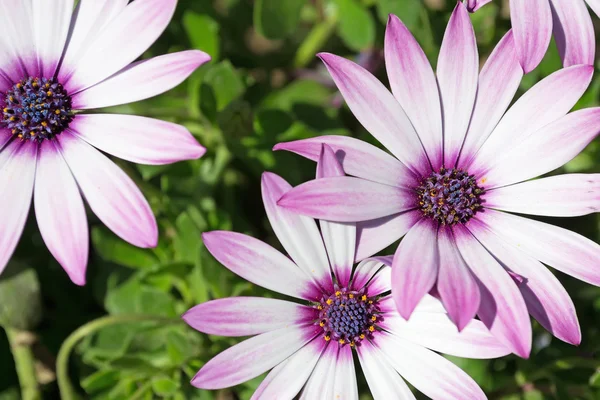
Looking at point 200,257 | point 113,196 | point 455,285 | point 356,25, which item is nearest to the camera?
point 455,285

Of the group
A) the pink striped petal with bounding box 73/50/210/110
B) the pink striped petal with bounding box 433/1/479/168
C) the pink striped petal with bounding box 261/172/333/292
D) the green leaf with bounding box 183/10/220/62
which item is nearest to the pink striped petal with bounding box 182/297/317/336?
the pink striped petal with bounding box 261/172/333/292

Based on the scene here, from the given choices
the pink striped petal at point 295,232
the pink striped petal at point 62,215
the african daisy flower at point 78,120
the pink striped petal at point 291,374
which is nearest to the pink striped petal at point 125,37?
the african daisy flower at point 78,120

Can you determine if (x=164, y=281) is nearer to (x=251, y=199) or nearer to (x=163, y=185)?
(x=163, y=185)

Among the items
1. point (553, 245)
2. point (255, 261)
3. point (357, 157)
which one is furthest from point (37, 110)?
point (553, 245)

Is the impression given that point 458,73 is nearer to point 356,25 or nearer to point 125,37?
point 125,37

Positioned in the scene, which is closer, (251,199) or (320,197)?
(320,197)

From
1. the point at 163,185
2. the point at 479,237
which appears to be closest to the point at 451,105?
the point at 479,237
